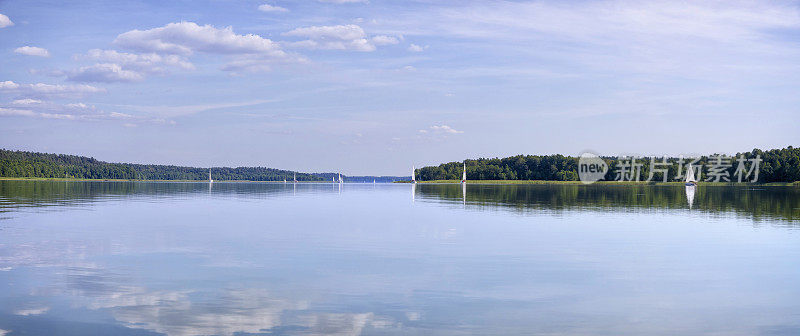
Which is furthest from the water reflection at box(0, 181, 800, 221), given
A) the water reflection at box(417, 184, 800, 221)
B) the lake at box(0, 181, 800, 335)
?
the lake at box(0, 181, 800, 335)

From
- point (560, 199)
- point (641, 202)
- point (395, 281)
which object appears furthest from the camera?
point (560, 199)

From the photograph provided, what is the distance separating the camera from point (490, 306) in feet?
48.2

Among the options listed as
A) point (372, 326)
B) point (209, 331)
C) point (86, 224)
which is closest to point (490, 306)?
point (372, 326)

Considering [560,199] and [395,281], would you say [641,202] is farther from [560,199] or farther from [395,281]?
[395,281]

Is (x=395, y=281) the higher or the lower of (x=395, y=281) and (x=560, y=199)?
the lower

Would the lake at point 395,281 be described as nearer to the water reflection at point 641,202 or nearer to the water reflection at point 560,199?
the water reflection at point 641,202

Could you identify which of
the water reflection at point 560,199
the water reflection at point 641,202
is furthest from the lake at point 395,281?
the water reflection at point 560,199

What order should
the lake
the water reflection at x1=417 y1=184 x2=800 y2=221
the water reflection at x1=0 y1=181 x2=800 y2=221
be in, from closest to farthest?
the lake < the water reflection at x1=417 y1=184 x2=800 y2=221 < the water reflection at x1=0 y1=181 x2=800 y2=221

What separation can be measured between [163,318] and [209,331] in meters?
1.71

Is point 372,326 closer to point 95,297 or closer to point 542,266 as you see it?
point 95,297

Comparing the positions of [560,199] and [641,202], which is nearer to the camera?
[641,202]

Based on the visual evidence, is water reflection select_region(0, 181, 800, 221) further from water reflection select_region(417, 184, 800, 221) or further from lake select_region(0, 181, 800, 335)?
lake select_region(0, 181, 800, 335)

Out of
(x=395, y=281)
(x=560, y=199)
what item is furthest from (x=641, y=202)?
(x=395, y=281)

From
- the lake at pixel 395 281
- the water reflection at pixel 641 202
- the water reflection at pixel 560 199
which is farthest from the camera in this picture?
the water reflection at pixel 560 199
